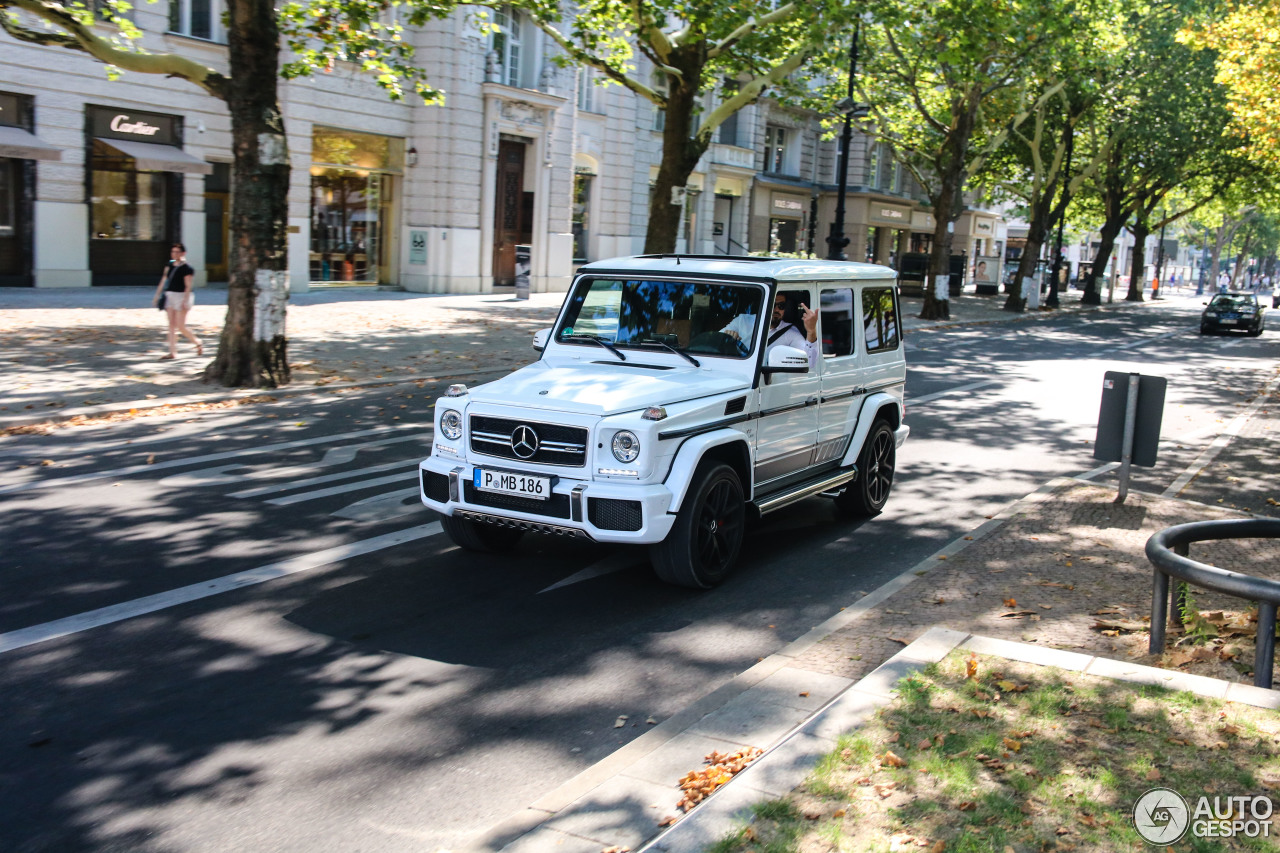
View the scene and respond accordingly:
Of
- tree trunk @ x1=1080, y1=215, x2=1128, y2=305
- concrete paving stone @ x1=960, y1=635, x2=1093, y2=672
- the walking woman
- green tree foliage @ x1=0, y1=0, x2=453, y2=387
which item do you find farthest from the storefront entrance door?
tree trunk @ x1=1080, y1=215, x2=1128, y2=305

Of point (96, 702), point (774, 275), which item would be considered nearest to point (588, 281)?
point (774, 275)

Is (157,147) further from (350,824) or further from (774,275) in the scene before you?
(350,824)

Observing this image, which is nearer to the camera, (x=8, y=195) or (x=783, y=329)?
(x=783, y=329)

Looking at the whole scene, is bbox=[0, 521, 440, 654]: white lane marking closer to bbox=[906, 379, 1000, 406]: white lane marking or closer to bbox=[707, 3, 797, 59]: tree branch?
bbox=[906, 379, 1000, 406]: white lane marking

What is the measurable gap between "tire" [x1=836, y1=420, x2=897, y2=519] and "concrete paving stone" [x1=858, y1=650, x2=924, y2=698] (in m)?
3.43

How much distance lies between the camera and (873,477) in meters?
8.91

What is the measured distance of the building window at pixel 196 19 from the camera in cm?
2488

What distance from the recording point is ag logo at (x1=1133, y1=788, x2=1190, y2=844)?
12.2 feet

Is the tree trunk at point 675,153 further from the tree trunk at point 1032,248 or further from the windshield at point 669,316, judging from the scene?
the tree trunk at point 1032,248

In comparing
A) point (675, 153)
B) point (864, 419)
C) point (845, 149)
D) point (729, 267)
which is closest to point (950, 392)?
point (675, 153)

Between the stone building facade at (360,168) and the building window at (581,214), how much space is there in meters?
0.06

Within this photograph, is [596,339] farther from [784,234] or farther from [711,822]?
[784,234]

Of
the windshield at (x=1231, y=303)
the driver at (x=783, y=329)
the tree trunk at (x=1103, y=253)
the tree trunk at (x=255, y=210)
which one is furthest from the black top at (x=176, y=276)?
the tree trunk at (x=1103, y=253)

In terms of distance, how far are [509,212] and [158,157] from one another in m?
11.6
